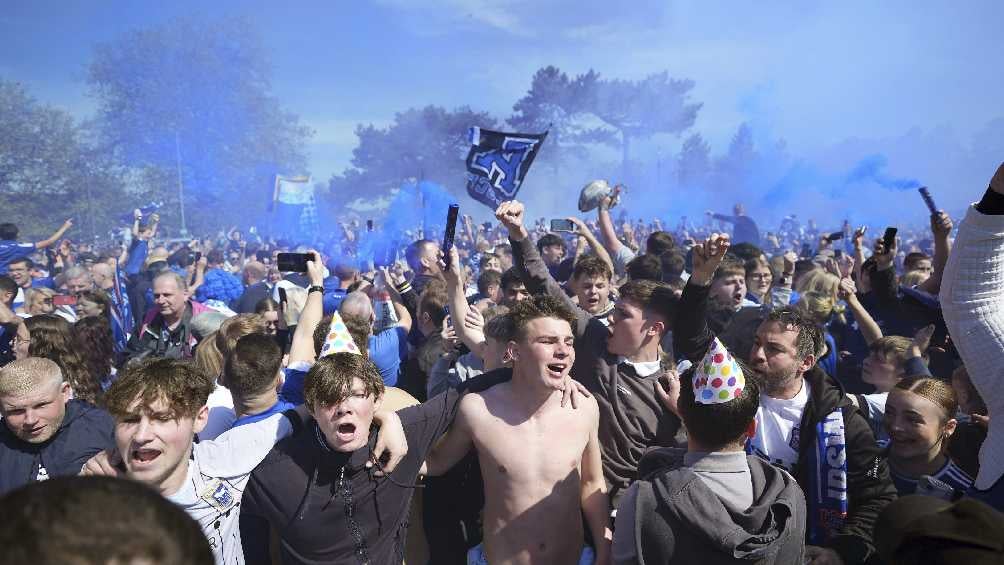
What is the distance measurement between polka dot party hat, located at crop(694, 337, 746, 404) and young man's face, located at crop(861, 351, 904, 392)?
9.25ft

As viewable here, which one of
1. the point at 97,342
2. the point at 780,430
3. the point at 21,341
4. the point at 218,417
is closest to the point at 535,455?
the point at 780,430

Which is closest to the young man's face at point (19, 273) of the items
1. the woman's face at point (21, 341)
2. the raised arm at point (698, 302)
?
the woman's face at point (21, 341)

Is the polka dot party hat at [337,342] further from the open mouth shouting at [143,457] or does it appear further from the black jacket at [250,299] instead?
the black jacket at [250,299]

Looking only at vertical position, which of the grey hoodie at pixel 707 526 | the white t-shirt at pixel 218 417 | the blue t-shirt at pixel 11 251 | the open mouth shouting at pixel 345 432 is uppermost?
the grey hoodie at pixel 707 526

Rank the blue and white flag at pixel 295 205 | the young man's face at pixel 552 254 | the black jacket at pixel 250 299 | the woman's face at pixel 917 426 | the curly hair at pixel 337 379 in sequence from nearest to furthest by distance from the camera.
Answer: the curly hair at pixel 337 379 < the woman's face at pixel 917 426 < the black jacket at pixel 250 299 < the young man's face at pixel 552 254 < the blue and white flag at pixel 295 205

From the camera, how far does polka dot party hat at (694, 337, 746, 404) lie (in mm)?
2626

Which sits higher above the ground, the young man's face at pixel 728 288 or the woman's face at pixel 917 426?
the woman's face at pixel 917 426

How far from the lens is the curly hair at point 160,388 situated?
103 inches

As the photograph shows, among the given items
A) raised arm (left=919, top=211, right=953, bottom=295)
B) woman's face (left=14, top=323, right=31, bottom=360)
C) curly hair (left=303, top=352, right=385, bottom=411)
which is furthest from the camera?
woman's face (left=14, top=323, right=31, bottom=360)

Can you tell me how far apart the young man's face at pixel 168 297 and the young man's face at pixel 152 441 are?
3.97 m

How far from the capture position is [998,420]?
2.36 m

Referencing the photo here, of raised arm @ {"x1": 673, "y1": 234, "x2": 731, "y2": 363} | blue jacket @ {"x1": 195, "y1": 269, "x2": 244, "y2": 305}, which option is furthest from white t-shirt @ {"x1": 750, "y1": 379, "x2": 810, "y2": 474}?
blue jacket @ {"x1": 195, "y1": 269, "x2": 244, "y2": 305}

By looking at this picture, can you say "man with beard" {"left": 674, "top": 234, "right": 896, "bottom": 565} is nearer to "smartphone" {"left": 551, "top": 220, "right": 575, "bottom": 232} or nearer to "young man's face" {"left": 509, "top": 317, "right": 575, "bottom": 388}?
"young man's face" {"left": 509, "top": 317, "right": 575, "bottom": 388}

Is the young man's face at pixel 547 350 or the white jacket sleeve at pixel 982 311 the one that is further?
the young man's face at pixel 547 350
